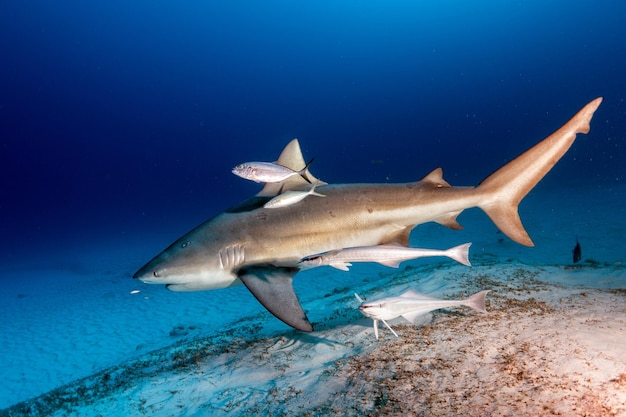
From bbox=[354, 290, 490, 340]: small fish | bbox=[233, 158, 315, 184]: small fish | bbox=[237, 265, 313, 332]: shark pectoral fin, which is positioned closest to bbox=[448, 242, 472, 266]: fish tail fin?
bbox=[354, 290, 490, 340]: small fish

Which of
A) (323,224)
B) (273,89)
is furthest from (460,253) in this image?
(273,89)

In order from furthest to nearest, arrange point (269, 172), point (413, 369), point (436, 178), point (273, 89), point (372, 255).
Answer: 1. point (273, 89)
2. point (436, 178)
3. point (269, 172)
4. point (372, 255)
5. point (413, 369)

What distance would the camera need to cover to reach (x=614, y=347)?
2.99 m

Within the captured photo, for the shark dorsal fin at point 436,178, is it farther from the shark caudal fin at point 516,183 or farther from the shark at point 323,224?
the shark caudal fin at point 516,183

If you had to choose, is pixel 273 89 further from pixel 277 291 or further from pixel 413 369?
pixel 413 369

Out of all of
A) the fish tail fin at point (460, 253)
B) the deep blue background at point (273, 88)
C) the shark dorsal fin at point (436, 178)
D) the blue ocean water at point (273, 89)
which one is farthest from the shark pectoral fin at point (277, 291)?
the deep blue background at point (273, 88)

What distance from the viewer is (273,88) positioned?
175375 millimetres

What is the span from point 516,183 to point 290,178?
311 centimetres

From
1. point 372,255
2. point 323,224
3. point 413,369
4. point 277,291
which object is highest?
point 323,224

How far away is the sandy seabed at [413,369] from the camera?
8.35ft

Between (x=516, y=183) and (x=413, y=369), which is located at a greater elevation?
(x=516, y=183)

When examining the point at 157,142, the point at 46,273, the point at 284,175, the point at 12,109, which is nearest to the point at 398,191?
the point at 284,175

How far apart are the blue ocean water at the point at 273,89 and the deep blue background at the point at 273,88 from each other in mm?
723

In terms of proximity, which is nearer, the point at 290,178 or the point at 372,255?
the point at 372,255
